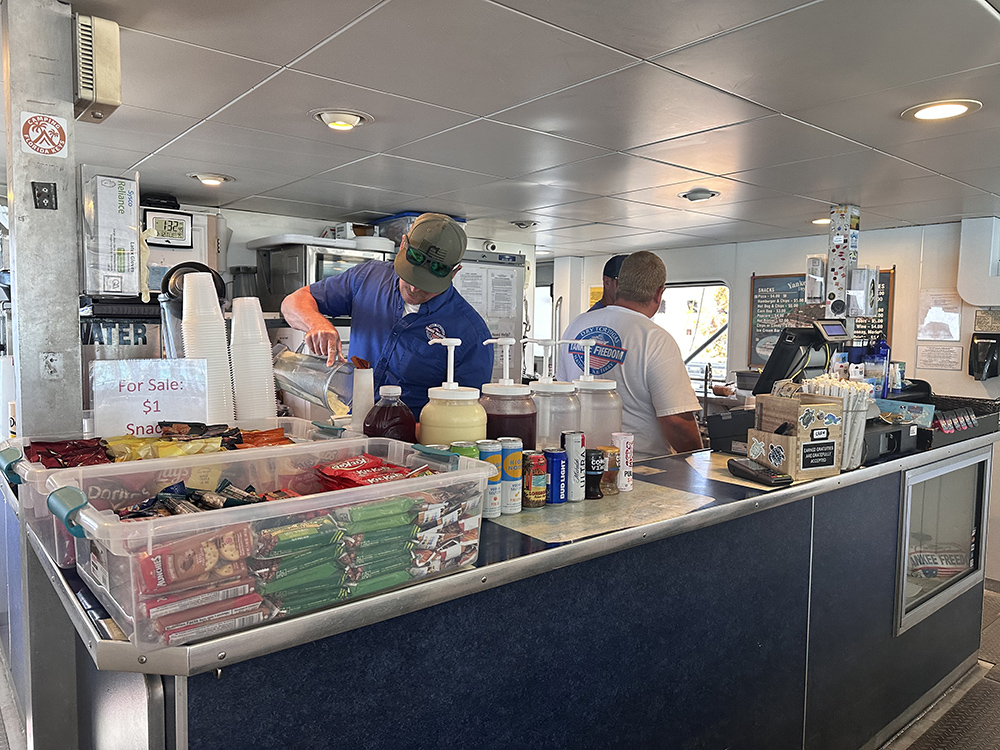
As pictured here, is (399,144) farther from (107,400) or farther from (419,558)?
(419,558)

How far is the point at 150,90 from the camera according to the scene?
2.71 metres

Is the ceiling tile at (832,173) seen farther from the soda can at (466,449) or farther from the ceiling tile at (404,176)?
the soda can at (466,449)

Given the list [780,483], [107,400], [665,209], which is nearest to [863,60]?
[780,483]

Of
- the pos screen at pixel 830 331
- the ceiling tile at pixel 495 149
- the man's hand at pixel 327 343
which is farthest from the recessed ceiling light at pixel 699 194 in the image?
the man's hand at pixel 327 343

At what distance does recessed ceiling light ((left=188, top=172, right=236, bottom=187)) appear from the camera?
4.20m

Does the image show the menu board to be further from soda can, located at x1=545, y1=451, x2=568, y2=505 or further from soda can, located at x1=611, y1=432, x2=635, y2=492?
soda can, located at x1=545, y1=451, x2=568, y2=505

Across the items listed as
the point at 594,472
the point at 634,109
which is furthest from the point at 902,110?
the point at 594,472

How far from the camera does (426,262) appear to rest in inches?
96.3

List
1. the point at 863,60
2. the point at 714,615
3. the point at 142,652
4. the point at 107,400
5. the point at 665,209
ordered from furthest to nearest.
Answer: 1. the point at 665,209
2. the point at 863,60
3. the point at 714,615
4. the point at 107,400
5. the point at 142,652

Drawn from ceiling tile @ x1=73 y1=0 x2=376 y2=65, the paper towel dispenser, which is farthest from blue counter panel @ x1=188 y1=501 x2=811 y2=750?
the paper towel dispenser

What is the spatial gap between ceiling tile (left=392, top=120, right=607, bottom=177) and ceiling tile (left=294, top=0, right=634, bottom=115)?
0.46 metres

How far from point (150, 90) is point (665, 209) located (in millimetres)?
3585

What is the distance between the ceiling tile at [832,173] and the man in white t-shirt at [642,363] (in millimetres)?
1373

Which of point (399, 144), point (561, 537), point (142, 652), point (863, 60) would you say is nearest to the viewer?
point (142, 652)
